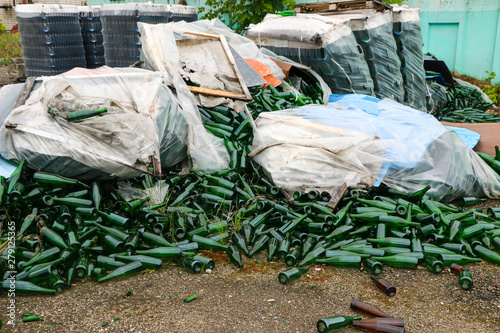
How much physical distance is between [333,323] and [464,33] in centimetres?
834

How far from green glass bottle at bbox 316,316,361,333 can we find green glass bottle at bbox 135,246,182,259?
118 cm

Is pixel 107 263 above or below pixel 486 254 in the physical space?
above

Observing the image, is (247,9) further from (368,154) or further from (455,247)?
(455,247)

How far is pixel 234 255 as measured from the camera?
3.18m

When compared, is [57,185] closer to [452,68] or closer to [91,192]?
[91,192]

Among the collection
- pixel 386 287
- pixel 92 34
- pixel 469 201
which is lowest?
pixel 469 201

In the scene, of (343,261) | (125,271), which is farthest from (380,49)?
(125,271)

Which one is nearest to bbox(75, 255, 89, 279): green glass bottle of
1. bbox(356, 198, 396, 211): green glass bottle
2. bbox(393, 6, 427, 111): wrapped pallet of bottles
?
bbox(356, 198, 396, 211): green glass bottle

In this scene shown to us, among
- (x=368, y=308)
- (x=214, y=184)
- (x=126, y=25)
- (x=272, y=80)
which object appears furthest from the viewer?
(x=126, y=25)

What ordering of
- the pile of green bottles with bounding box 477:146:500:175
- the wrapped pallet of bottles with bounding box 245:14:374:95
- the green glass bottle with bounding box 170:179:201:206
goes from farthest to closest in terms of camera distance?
the wrapped pallet of bottles with bounding box 245:14:374:95 < the pile of green bottles with bounding box 477:146:500:175 < the green glass bottle with bounding box 170:179:201:206

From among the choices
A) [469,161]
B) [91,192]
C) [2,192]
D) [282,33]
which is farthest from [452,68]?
[2,192]

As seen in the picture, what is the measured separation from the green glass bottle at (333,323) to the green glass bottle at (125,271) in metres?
1.30

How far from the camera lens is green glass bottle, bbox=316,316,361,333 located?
2.43 m

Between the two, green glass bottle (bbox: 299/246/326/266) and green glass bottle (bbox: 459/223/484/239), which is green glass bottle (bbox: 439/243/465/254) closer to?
green glass bottle (bbox: 459/223/484/239)
